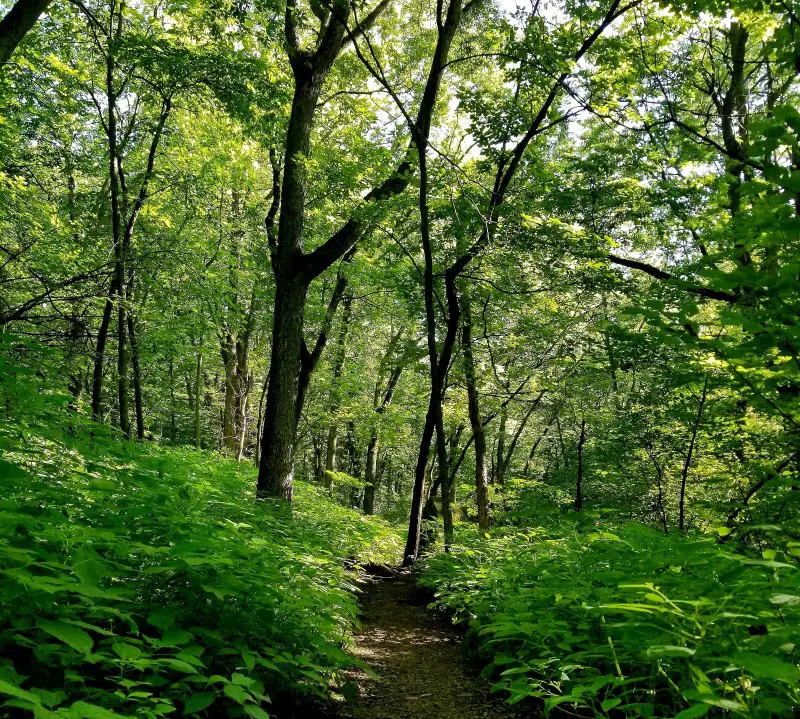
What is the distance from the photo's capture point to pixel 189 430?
27250 millimetres

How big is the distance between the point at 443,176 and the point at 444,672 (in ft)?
18.4

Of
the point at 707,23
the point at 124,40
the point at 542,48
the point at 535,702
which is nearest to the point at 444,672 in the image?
the point at 535,702

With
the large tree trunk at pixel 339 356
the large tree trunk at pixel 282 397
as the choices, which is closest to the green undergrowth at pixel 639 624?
the large tree trunk at pixel 282 397

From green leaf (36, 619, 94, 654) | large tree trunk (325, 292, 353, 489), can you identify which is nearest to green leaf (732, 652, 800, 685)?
green leaf (36, 619, 94, 654)

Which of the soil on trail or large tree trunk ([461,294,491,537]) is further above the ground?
large tree trunk ([461,294,491,537])

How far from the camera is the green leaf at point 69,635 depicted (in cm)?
164

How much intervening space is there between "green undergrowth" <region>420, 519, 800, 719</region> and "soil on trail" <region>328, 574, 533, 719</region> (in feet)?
0.80

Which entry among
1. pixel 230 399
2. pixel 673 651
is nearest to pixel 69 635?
pixel 673 651

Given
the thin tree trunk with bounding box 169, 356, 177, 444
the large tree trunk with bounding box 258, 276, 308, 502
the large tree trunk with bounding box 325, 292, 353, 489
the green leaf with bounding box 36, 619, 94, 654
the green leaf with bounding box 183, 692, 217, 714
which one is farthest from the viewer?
the thin tree trunk with bounding box 169, 356, 177, 444

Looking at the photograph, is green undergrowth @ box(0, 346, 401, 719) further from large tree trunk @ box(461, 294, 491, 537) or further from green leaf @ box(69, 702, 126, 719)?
large tree trunk @ box(461, 294, 491, 537)

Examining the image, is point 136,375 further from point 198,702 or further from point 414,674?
point 198,702

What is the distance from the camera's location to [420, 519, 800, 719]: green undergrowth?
175cm

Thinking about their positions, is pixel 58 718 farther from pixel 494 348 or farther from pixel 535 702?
pixel 494 348

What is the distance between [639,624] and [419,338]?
8524mm
